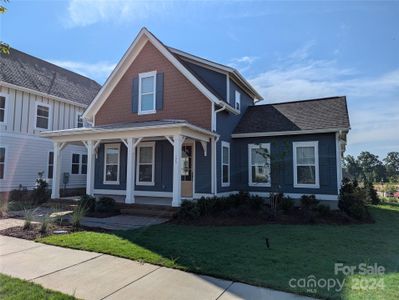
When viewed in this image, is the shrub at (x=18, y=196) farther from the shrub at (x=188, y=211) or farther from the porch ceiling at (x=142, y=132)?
the shrub at (x=188, y=211)

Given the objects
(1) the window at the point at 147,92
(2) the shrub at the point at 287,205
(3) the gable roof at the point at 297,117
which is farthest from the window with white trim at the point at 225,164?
(1) the window at the point at 147,92

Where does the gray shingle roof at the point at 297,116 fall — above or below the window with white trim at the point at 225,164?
above

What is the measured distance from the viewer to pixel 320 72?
15.3 meters

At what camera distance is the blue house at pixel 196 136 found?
1233 centimetres

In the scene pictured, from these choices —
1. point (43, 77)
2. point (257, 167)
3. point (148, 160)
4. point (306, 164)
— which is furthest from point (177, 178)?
point (43, 77)

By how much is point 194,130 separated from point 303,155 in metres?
5.20

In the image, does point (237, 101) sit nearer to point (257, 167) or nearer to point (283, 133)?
Answer: point (283, 133)

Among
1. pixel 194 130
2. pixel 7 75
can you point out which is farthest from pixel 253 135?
pixel 7 75

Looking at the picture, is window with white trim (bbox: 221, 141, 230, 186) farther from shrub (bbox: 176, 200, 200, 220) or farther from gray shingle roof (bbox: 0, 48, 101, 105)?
gray shingle roof (bbox: 0, 48, 101, 105)

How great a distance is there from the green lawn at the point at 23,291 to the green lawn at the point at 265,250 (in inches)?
71.0

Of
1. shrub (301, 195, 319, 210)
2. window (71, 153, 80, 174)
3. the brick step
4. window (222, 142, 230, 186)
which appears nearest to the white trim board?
window (222, 142, 230, 186)

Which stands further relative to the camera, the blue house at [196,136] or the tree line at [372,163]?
the tree line at [372,163]

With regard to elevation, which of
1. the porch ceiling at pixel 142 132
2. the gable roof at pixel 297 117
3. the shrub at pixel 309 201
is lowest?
the shrub at pixel 309 201

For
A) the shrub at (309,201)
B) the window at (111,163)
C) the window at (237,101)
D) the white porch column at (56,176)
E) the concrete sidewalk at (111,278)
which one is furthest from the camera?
the window at (237,101)
